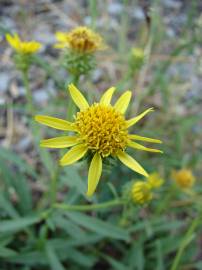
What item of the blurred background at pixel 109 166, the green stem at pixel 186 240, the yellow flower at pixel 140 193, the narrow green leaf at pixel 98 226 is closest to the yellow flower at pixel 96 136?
the blurred background at pixel 109 166

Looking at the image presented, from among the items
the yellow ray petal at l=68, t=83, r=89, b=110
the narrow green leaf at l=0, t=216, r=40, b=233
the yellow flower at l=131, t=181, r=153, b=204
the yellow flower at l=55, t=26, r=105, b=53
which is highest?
the yellow flower at l=55, t=26, r=105, b=53

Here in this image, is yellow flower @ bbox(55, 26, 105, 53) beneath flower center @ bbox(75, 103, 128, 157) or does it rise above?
above

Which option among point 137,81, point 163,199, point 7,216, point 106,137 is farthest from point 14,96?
point 106,137

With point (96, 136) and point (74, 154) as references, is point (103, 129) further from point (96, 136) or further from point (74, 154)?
point (74, 154)

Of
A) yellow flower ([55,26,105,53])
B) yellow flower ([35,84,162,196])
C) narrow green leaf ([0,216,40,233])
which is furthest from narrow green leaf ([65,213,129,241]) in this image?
yellow flower ([55,26,105,53])

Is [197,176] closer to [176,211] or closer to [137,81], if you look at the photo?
[176,211]

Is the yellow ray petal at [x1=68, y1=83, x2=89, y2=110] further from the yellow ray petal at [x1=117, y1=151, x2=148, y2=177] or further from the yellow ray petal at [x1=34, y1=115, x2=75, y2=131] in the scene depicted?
the yellow ray petal at [x1=117, y1=151, x2=148, y2=177]
